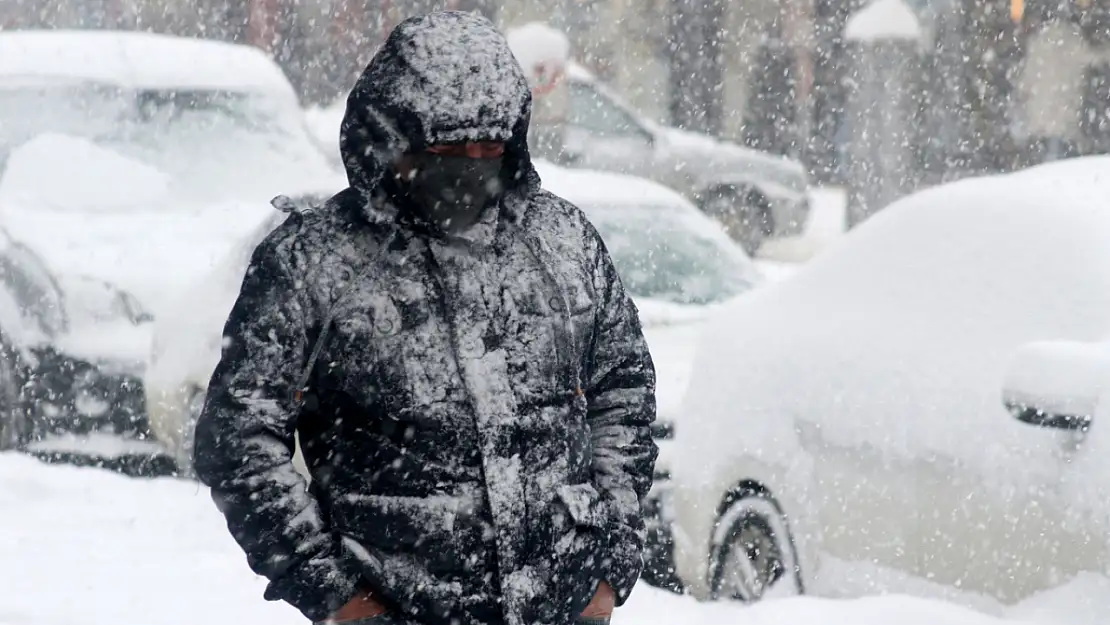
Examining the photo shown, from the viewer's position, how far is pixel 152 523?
801 centimetres

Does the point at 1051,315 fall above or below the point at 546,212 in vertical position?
below

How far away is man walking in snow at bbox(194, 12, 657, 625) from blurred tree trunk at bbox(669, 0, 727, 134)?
863 inches

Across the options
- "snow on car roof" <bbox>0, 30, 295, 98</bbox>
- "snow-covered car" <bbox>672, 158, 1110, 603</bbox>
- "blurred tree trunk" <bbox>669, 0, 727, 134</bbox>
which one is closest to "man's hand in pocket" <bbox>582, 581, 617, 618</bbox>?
"snow-covered car" <bbox>672, 158, 1110, 603</bbox>

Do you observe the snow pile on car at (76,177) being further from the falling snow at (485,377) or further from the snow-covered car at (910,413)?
the snow-covered car at (910,413)

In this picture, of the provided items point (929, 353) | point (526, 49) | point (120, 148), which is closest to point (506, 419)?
point (929, 353)

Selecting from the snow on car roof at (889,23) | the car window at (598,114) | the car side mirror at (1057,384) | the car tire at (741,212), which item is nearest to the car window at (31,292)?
the car side mirror at (1057,384)

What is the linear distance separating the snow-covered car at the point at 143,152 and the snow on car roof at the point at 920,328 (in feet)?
12.0

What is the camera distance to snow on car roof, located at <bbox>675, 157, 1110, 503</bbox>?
17.1ft

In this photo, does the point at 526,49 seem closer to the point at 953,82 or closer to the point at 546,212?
the point at 953,82

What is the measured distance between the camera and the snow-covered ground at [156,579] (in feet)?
17.4

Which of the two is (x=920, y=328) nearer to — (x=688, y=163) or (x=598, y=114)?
(x=688, y=163)

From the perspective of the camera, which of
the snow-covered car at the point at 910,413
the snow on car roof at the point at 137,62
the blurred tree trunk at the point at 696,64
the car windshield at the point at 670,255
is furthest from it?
the blurred tree trunk at the point at 696,64

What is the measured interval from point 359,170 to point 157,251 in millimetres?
7188

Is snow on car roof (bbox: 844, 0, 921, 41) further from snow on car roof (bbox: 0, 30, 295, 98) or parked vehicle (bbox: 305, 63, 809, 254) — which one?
snow on car roof (bbox: 0, 30, 295, 98)
